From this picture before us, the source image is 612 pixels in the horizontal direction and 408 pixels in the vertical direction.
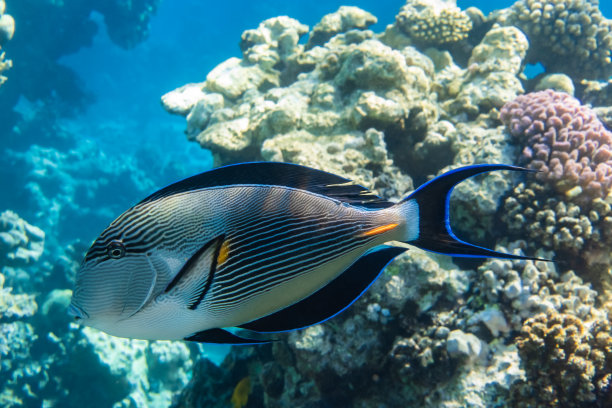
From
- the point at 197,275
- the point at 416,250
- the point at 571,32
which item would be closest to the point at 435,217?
the point at 197,275

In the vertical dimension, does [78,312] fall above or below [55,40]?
below

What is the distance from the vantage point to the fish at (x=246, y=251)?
838 mm

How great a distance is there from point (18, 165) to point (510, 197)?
872 inches

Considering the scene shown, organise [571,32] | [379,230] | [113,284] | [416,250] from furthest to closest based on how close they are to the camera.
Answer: [571,32] → [416,250] → [379,230] → [113,284]

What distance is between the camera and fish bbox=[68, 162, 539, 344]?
2.75ft

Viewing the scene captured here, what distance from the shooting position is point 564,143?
315 centimetres

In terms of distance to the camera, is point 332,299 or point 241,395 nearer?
point 332,299

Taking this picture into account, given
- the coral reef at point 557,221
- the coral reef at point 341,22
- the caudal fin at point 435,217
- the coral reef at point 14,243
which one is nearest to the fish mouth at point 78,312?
the caudal fin at point 435,217

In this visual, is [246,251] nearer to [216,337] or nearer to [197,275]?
[197,275]

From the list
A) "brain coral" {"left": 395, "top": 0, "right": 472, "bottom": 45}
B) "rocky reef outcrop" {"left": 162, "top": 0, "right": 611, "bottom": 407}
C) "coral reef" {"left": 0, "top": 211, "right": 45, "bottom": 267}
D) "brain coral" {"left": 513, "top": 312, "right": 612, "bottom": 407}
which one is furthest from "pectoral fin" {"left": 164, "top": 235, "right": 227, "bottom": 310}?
→ "coral reef" {"left": 0, "top": 211, "right": 45, "bottom": 267}

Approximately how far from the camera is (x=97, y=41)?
3856 cm

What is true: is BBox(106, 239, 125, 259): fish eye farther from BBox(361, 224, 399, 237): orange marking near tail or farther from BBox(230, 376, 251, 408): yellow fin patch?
BBox(230, 376, 251, 408): yellow fin patch

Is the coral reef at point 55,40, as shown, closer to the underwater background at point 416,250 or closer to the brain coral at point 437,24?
the underwater background at point 416,250

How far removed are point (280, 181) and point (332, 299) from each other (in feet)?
1.25
